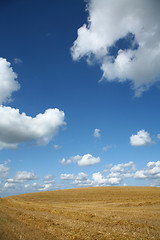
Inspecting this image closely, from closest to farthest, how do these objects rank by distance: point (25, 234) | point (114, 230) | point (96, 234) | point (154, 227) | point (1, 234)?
point (1, 234), point (25, 234), point (96, 234), point (114, 230), point (154, 227)

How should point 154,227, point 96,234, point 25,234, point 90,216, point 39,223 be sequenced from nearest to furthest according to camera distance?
1. point 25,234
2. point 96,234
3. point 154,227
4. point 39,223
5. point 90,216

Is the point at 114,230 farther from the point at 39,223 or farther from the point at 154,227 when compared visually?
the point at 39,223

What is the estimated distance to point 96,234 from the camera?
14484mm

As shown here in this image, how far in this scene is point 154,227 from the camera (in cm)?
1692

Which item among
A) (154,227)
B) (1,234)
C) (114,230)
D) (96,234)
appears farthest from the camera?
(154,227)

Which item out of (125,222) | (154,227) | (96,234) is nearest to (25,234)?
(96,234)

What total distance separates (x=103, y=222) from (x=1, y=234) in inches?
413

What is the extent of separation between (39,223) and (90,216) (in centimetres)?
690

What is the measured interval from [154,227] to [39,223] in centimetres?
1051

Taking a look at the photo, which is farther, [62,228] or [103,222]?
[103,222]

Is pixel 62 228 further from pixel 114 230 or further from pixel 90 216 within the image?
pixel 90 216

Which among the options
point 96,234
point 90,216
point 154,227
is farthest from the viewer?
point 90,216

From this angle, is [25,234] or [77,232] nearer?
[25,234]

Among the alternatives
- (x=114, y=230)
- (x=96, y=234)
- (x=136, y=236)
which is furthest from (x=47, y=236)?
(x=136, y=236)
